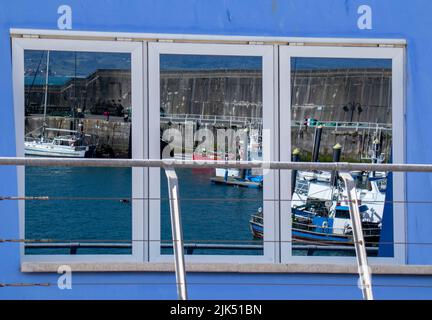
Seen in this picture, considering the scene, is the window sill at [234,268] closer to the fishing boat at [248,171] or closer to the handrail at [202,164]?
the fishing boat at [248,171]

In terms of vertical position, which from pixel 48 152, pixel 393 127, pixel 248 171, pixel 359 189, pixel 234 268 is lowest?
pixel 234 268

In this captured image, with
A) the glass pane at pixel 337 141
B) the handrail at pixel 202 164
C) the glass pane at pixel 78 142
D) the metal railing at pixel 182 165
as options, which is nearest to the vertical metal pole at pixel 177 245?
the metal railing at pixel 182 165

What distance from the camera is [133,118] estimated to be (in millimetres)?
5984

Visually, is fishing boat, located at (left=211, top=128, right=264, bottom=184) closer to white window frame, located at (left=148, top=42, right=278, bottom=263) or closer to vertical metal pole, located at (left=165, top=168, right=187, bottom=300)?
white window frame, located at (left=148, top=42, right=278, bottom=263)

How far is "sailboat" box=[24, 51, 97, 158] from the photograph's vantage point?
19.4 ft

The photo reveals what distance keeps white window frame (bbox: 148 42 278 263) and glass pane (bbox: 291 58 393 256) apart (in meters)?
0.14

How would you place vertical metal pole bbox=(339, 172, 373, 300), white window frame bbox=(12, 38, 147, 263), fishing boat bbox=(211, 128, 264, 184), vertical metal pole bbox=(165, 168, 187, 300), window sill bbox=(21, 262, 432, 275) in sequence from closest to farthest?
vertical metal pole bbox=(165, 168, 187, 300), vertical metal pole bbox=(339, 172, 373, 300), window sill bbox=(21, 262, 432, 275), white window frame bbox=(12, 38, 147, 263), fishing boat bbox=(211, 128, 264, 184)

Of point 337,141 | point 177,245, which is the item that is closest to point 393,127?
point 337,141

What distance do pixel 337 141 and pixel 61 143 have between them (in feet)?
5.47

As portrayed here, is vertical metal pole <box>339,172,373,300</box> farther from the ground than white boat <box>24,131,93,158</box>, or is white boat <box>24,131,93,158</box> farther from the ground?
white boat <box>24,131,93,158</box>

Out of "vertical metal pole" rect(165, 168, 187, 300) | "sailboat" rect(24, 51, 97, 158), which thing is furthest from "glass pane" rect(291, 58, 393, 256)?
"vertical metal pole" rect(165, 168, 187, 300)

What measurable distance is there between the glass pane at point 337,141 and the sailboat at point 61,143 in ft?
4.11

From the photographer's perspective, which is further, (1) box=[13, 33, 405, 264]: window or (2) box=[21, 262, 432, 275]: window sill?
(1) box=[13, 33, 405, 264]: window

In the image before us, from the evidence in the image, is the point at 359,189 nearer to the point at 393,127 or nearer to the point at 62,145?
the point at 393,127
